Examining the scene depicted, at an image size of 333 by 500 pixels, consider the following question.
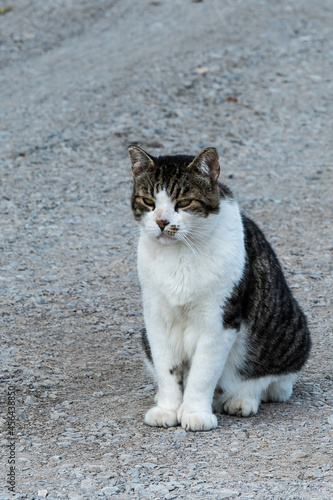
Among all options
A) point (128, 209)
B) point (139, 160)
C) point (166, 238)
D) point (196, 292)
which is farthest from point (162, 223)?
point (128, 209)

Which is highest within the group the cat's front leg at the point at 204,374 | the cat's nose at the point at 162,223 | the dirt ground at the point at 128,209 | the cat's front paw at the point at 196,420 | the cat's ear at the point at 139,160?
the cat's ear at the point at 139,160

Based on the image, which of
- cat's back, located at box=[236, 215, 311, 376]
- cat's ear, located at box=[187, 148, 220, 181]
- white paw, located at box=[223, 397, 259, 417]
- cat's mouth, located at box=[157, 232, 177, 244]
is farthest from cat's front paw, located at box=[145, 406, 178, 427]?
cat's ear, located at box=[187, 148, 220, 181]

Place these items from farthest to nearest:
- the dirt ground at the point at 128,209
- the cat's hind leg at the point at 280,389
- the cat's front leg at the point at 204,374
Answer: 1. the cat's hind leg at the point at 280,389
2. the cat's front leg at the point at 204,374
3. the dirt ground at the point at 128,209

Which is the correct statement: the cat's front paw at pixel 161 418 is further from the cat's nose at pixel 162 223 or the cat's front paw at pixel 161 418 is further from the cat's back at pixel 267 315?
the cat's nose at pixel 162 223

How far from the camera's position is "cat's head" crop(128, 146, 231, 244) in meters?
4.39

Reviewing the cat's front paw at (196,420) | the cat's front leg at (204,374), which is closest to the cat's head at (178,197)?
the cat's front leg at (204,374)

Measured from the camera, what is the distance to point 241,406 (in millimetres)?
4809

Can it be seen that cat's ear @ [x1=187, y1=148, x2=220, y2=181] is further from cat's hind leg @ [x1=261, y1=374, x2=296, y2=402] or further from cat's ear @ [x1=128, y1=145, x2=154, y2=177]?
cat's hind leg @ [x1=261, y1=374, x2=296, y2=402]

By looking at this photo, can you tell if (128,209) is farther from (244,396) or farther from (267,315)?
(244,396)

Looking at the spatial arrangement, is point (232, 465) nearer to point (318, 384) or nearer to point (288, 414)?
point (288, 414)

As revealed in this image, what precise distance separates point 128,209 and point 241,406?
14.3 ft

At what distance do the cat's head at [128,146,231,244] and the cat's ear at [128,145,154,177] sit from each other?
19mm

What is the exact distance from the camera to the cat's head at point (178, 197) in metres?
4.39

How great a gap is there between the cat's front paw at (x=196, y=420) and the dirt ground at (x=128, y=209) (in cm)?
5
